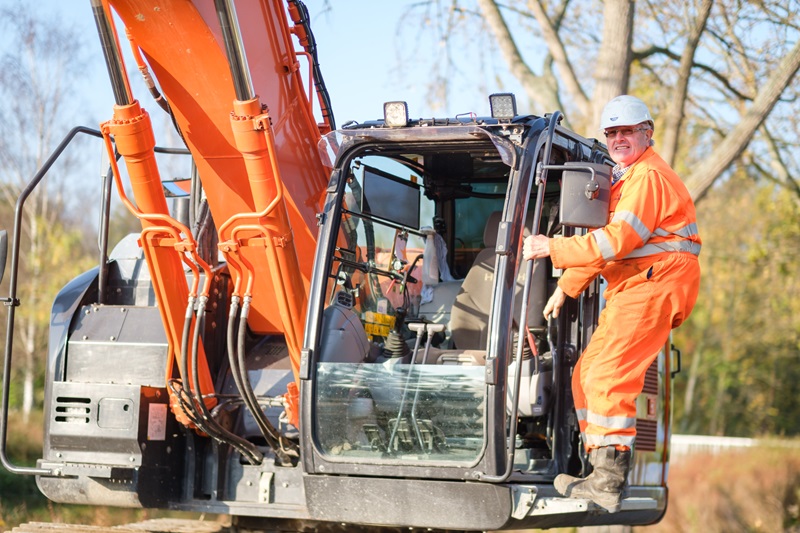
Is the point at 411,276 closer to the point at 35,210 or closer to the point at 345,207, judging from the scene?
the point at 345,207

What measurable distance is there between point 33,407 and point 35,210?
3.81m

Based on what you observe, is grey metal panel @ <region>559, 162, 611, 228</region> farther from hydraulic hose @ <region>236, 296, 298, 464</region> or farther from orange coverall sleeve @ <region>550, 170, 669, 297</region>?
hydraulic hose @ <region>236, 296, 298, 464</region>

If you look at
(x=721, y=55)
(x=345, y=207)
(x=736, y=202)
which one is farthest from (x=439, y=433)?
(x=736, y=202)

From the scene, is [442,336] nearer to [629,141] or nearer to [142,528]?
[629,141]

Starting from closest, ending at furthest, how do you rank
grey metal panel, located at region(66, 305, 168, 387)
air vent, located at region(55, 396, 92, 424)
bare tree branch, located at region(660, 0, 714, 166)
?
air vent, located at region(55, 396, 92, 424) < grey metal panel, located at region(66, 305, 168, 387) < bare tree branch, located at region(660, 0, 714, 166)

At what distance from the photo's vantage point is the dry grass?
1301 centimetres

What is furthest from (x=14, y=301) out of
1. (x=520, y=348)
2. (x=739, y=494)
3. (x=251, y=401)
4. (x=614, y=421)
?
(x=739, y=494)

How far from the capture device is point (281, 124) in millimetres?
5570

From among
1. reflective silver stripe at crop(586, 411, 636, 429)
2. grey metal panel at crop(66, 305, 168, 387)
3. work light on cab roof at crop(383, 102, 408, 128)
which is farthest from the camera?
grey metal panel at crop(66, 305, 168, 387)

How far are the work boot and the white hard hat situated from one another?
153 cm

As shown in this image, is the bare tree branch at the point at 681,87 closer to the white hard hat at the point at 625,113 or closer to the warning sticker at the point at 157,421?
A: the white hard hat at the point at 625,113

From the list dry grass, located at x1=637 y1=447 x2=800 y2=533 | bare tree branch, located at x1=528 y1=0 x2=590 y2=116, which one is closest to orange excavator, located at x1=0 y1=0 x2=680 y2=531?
bare tree branch, located at x1=528 y1=0 x2=590 y2=116

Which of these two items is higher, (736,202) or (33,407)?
(736,202)

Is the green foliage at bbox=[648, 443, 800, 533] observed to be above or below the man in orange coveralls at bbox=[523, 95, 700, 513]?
below
